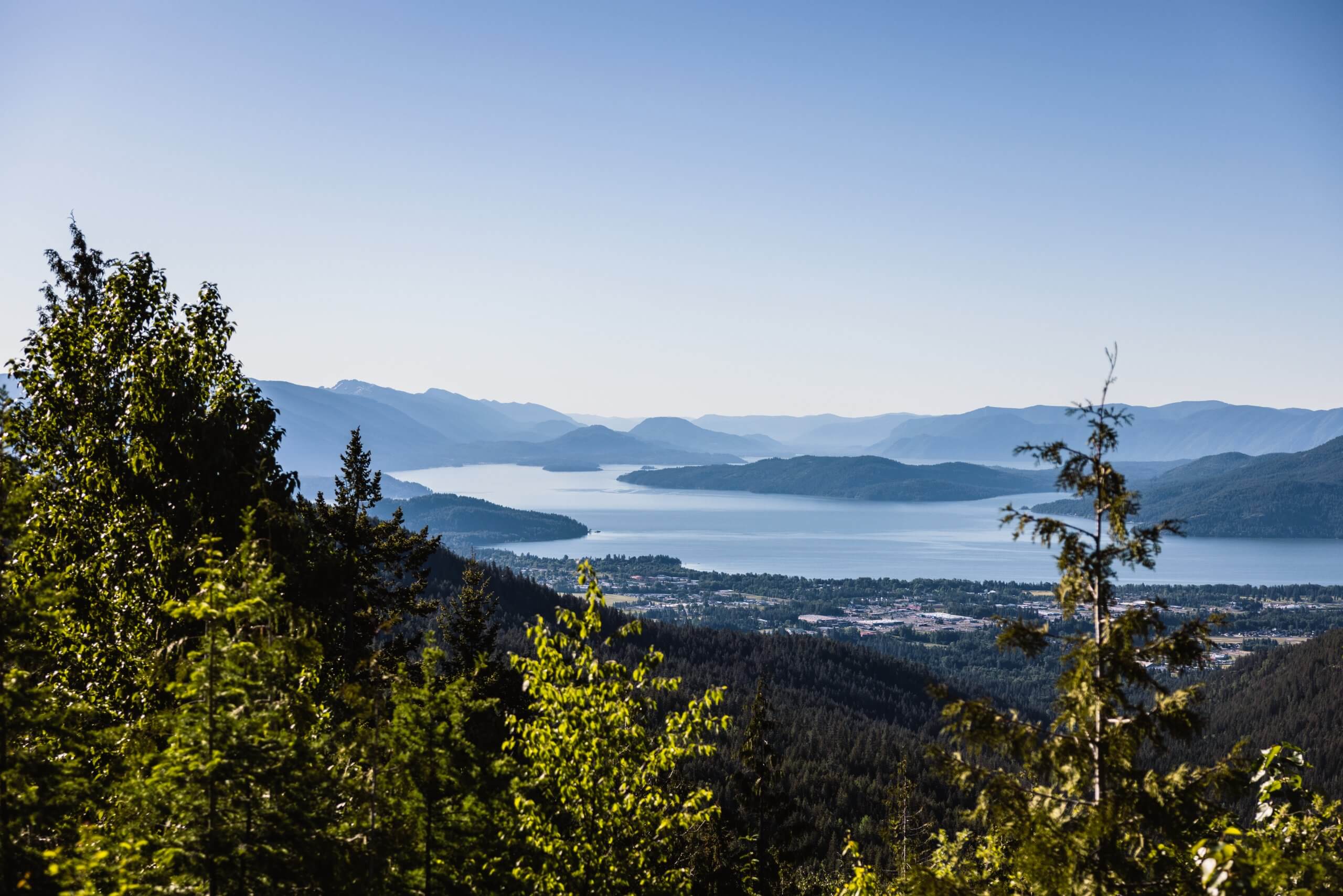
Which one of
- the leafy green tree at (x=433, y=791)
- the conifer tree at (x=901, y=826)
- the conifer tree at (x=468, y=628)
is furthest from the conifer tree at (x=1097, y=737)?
the conifer tree at (x=901, y=826)

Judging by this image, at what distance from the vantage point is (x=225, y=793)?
22.4ft

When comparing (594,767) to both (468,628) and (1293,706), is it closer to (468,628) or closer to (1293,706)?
(468,628)

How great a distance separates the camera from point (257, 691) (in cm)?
734

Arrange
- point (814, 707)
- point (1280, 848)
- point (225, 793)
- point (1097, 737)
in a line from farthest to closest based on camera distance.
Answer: point (814, 707) → point (1280, 848) → point (1097, 737) → point (225, 793)

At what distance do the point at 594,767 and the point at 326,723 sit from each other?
453 cm

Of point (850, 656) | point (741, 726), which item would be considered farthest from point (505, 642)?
point (850, 656)

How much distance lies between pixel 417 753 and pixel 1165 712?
6333mm

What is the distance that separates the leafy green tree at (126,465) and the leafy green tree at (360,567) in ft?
8.40

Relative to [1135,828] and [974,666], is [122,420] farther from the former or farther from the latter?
[974,666]

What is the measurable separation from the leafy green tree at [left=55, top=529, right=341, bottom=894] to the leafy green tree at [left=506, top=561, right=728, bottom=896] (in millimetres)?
2442

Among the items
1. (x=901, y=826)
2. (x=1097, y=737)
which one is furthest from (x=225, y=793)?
(x=901, y=826)

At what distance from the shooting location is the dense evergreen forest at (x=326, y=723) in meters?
6.89

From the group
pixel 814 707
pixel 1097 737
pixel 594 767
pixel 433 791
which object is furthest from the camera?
pixel 814 707

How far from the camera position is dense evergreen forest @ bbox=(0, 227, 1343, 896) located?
6.89 m
